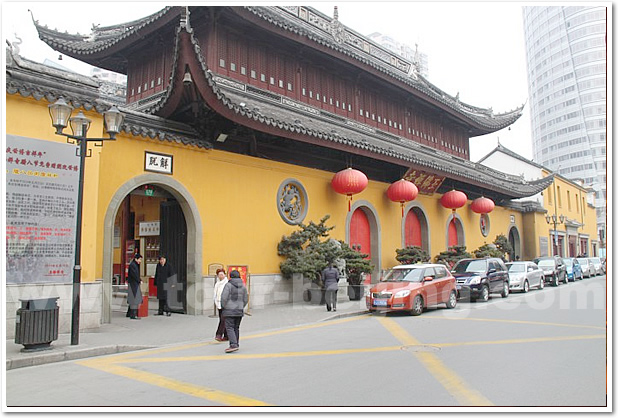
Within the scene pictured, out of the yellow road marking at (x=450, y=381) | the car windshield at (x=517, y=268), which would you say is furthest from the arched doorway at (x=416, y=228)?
the yellow road marking at (x=450, y=381)

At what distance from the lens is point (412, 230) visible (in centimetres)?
2205

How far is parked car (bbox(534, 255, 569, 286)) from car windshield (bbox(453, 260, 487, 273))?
7818mm

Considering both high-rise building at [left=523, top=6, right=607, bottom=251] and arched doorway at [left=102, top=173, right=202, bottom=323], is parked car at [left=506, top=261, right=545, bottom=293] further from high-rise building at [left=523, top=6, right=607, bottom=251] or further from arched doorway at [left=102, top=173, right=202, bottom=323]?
high-rise building at [left=523, top=6, right=607, bottom=251]

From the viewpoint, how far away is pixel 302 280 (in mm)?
15477

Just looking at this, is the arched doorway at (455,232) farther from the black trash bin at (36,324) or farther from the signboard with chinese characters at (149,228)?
the black trash bin at (36,324)

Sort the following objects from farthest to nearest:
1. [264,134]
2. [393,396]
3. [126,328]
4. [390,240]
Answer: [390,240]
[264,134]
[126,328]
[393,396]

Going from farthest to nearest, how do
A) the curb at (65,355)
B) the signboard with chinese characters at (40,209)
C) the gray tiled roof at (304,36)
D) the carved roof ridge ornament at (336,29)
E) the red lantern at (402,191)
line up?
the carved roof ridge ornament at (336,29) → the red lantern at (402,191) → the gray tiled roof at (304,36) → the signboard with chinese characters at (40,209) → the curb at (65,355)

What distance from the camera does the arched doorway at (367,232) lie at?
18.8m

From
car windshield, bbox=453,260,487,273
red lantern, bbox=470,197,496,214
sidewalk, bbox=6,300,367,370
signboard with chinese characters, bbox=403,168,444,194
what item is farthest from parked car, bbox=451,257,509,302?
red lantern, bbox=470,197,496,214

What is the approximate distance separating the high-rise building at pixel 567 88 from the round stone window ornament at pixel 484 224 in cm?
5182
